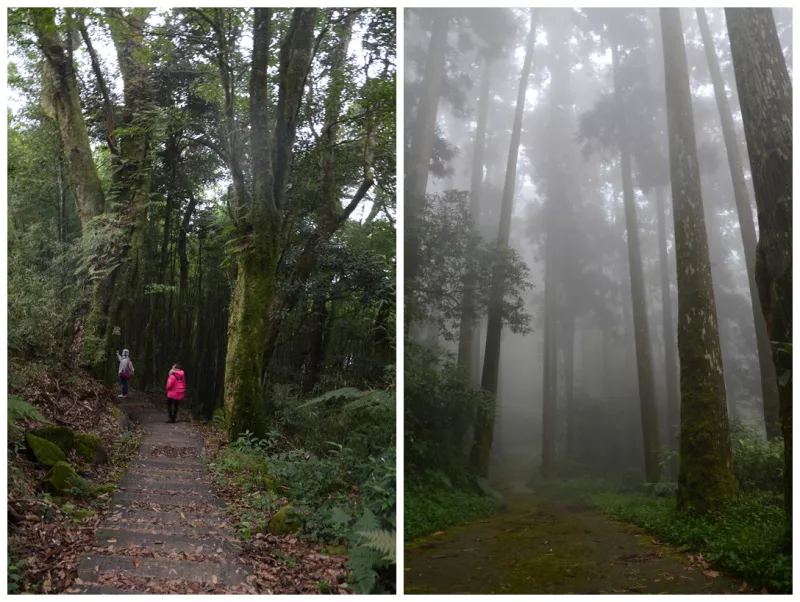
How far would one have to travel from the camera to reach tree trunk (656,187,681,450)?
3593mm

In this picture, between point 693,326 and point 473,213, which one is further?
point 693,326

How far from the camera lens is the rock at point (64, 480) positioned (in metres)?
3.22

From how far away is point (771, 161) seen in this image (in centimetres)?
308

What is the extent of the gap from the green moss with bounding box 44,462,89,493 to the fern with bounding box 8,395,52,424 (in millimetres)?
384

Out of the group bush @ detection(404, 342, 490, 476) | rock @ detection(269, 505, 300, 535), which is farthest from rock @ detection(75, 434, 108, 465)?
bush @ detection(404, 342, 490, 476)

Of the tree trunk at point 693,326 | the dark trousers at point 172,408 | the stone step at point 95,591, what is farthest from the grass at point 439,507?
the dark trousers at point 172,408

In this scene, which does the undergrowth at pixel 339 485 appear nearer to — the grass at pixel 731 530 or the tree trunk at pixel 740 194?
the grass at pixel 731 530

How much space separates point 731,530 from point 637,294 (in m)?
1.58

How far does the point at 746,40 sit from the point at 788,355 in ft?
6.66

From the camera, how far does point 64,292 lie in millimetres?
4184

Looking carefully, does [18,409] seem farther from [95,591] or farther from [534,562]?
[534,562]

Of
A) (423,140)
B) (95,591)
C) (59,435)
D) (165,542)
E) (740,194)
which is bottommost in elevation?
(95,591)

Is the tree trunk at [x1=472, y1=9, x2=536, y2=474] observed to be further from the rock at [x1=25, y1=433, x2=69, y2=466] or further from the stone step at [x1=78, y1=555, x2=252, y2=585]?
the rock at [x1=25, y1=433, x2=69, y2=466]

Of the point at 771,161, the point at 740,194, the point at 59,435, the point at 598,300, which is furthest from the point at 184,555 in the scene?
the point at 740,194
